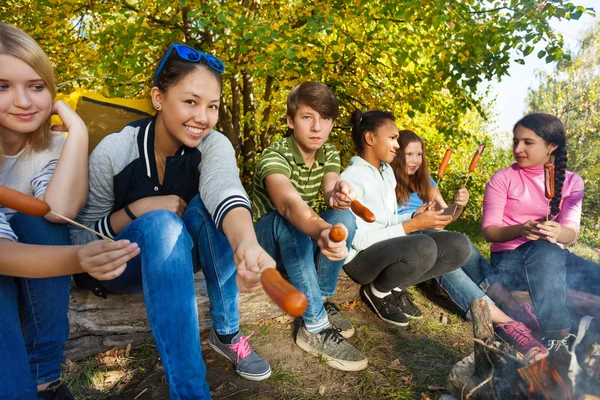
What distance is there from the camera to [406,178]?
376 centimetres

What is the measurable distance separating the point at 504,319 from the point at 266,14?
317cm

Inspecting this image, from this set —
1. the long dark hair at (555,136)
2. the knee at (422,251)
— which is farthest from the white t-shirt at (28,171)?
the long dark hair at (555,136)

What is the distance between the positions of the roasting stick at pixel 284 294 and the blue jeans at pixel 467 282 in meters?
2.22

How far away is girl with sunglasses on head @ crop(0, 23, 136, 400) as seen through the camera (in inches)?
63.5

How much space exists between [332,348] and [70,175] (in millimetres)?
1654

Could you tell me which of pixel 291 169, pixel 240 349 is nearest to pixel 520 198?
pixel 291 169

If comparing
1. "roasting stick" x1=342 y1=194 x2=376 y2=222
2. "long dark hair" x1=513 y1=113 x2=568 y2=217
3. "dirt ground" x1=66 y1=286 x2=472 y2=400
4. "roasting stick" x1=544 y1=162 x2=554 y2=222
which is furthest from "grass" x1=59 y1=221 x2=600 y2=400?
"long dark hair" x1=513 y1=113 x2=568 y2=217

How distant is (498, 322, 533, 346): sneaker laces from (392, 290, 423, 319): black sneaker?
605 mm

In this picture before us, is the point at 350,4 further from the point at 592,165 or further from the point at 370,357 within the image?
the point at 592,165

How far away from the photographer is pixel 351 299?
3.31 metres

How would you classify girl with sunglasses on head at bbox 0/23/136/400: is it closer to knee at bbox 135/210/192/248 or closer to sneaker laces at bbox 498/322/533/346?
knee at bbox 135/210/192/248

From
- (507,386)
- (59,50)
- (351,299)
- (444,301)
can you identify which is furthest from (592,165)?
(59,50)

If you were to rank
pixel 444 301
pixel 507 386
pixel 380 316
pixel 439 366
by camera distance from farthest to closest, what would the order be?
pixel 444 301 → pixel 380 316 → pixel 439 366 → pixel 507 386

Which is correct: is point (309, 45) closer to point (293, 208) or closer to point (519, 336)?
point (293, 208)
